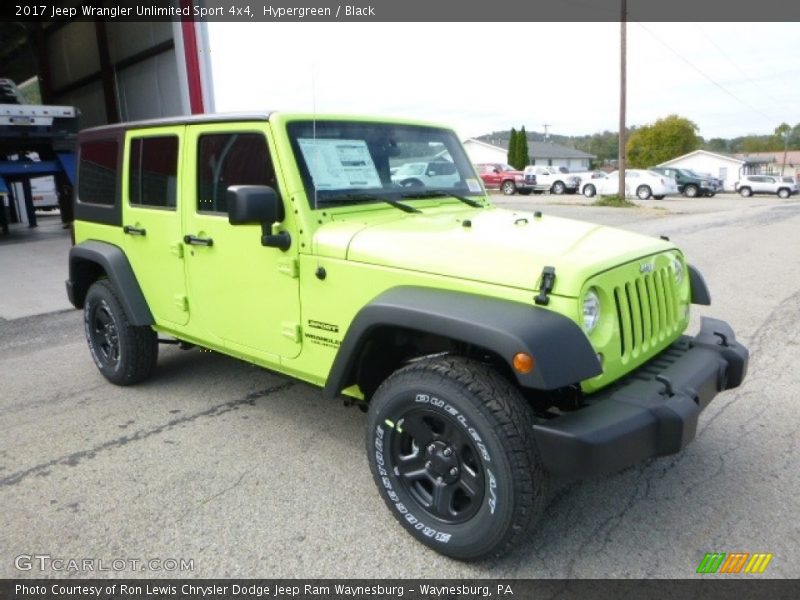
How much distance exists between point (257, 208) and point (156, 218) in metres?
1.39

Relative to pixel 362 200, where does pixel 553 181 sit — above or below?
below

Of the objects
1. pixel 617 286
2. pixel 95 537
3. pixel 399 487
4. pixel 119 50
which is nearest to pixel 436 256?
pixel 617 286

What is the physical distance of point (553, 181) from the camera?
109 feet

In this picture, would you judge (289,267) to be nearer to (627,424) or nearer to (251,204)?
(251,204)

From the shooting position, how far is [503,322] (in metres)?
2.29

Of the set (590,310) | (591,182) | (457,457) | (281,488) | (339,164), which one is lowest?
(281,488)

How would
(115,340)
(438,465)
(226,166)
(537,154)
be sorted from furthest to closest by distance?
(537,154), (115,340), (226,166), (438,465)

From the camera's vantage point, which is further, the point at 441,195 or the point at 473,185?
the point at 473,185

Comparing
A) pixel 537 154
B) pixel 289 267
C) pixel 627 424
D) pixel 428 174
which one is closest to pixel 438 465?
pixel 627 424

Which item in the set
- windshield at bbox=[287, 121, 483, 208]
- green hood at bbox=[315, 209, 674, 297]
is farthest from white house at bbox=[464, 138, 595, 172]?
green hood at bbox=[315, 209, 674, 297]

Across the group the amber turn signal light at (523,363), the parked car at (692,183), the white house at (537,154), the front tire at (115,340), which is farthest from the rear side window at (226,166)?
the white house at (537,154)

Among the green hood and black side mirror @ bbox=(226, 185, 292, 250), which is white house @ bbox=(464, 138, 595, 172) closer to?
the green hood

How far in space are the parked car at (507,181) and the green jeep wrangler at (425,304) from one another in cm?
2962

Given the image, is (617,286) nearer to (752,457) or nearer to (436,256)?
(436,256)
